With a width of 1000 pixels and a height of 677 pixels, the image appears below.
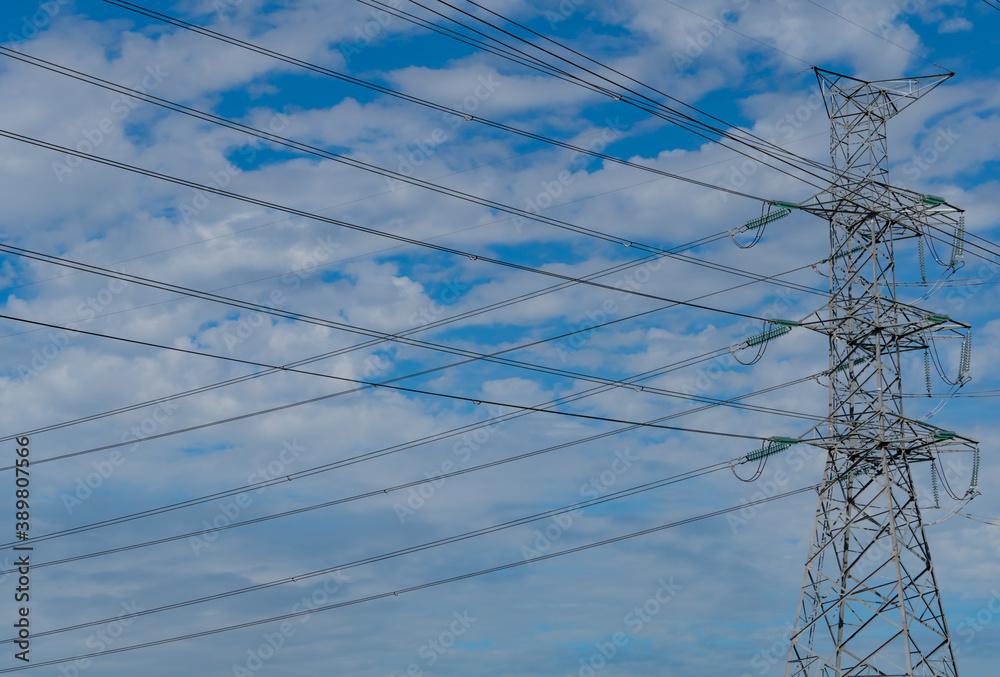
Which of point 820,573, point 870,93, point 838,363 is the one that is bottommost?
point 820,573

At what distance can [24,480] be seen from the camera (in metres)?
38.4

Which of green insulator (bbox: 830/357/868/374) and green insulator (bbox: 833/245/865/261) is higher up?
green insulator (bbox: 833/245/865/261)

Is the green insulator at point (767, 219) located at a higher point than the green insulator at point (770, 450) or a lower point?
higher

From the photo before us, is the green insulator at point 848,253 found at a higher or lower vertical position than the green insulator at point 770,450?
higher

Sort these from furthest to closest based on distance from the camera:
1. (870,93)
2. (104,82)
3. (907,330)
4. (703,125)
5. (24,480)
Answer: (870,93), (907,330), (24,480), (703,125), (104,82)

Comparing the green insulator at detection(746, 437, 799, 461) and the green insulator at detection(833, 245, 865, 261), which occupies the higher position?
the green insulator at detection(833, 245, 865, 261)

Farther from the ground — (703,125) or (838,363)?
(703,125)

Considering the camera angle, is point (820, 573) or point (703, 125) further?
point (820, 573)

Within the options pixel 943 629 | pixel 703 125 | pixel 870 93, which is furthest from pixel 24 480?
pixel 870 93

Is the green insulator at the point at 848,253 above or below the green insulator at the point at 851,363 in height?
above

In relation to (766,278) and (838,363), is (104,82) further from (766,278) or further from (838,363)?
(838,363)

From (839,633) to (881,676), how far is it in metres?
1.99

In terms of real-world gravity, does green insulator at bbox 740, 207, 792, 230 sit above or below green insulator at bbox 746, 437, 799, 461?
above

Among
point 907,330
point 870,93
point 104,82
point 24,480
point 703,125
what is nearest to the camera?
point 104,82
